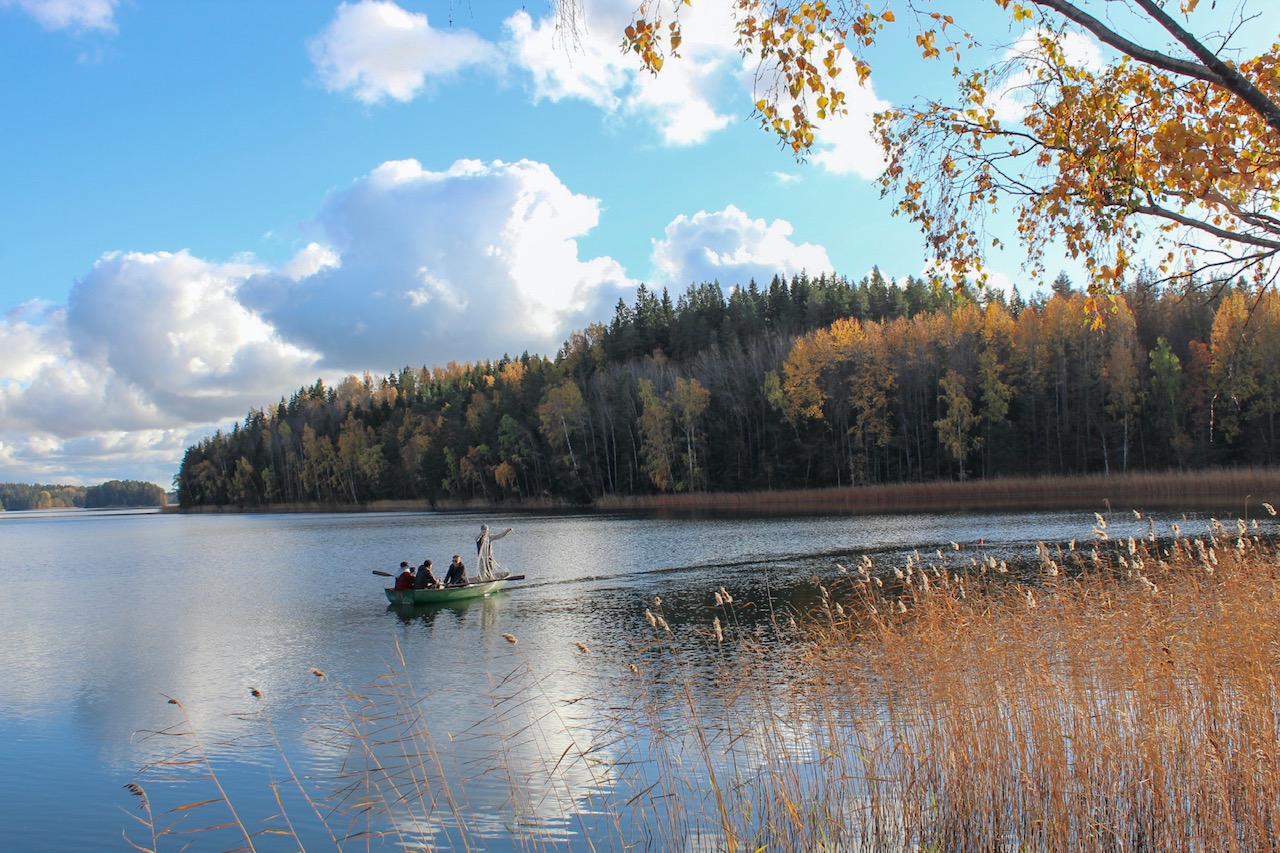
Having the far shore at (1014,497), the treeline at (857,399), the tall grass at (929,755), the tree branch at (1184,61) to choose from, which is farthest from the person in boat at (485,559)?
the treeline at (857,399)

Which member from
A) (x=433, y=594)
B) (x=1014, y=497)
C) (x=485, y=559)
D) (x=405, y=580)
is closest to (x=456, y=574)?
(x=485, y=559)

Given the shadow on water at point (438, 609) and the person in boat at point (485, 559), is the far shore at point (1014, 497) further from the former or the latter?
the shadow on water at point (438, 609)

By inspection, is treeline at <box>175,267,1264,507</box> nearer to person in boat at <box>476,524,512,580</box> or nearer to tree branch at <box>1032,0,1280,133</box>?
person in boat at <box>476,524,512,580</box>

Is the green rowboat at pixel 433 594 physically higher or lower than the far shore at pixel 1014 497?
lower

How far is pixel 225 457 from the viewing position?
509 feet

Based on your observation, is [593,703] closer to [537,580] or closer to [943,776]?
[943,776]

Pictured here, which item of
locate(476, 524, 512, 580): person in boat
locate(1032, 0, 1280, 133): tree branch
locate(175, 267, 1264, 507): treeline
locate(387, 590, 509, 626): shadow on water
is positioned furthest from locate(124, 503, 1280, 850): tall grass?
locate(175, 267, 1264, 507): treeline

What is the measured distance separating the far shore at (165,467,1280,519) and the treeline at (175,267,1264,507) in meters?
4.83

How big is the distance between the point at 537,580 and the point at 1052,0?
1062 inches

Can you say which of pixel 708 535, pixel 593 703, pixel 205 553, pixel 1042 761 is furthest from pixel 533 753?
pixel 205 553

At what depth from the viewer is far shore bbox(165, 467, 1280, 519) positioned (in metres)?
43.7

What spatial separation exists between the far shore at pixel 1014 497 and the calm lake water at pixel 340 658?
24.4 ft

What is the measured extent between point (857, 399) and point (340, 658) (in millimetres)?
59392

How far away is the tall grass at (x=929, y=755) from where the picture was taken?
6324 mm
